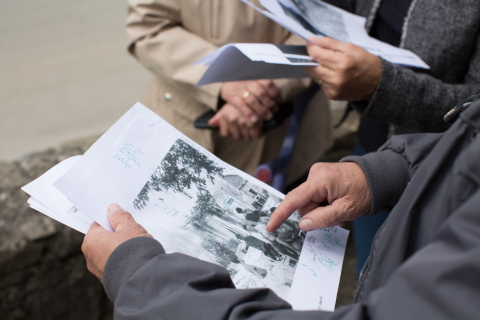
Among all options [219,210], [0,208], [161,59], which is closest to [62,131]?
[0,208]

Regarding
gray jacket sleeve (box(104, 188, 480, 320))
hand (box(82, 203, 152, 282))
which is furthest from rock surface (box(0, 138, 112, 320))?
gray jacket sleeve (box(104, 188, 480, 320))

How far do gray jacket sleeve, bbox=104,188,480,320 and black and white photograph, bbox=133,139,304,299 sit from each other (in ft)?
0.37

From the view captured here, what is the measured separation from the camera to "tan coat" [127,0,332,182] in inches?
44.8

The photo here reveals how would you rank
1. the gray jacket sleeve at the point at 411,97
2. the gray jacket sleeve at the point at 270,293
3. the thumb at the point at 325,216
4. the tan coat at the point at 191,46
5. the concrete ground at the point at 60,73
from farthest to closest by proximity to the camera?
the concrete ground at the point at 60,73 → the tan coat at the point at 191,46 → the gray jacket sleeve at the point at 411,97 → the thumb at the point at 325,216 → the gray jacket sleeve at the point at 270,293

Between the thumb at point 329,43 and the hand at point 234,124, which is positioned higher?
the thumb at point 329,43

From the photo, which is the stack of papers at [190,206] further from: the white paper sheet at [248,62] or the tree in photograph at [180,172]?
the white paper sheet at [248,62]

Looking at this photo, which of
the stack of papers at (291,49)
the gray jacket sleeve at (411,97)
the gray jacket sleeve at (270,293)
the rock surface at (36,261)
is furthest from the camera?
the rock surface at (36,261)

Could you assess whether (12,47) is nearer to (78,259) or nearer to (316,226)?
(78,259)

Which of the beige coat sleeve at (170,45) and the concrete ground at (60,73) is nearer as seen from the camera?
the beige coat sleeve at (170,45)

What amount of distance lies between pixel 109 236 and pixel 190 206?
165 millimetres

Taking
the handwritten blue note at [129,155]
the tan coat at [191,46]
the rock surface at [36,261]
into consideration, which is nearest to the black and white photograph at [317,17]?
the tan coat at [191,46]

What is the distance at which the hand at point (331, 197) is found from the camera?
73 centimetres

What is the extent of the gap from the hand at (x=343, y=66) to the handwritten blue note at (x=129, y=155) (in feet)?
1.53

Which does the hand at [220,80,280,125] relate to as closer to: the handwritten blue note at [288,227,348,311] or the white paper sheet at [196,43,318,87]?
the white paper sheet at [196,43,318,87]
